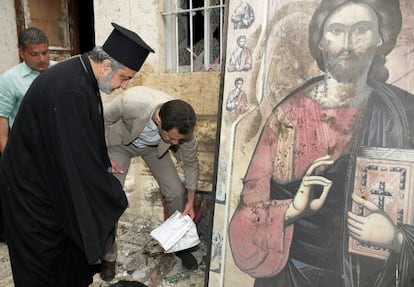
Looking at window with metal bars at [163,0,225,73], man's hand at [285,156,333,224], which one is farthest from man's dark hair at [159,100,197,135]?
window with metal bars at [163,0,225,73]

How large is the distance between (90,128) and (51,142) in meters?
0.20

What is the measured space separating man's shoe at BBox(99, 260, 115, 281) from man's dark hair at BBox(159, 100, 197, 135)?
1.22 m

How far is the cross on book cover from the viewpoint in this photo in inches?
66.3

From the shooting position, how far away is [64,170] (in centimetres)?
179

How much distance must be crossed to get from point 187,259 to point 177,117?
1.26 m

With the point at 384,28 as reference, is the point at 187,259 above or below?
below

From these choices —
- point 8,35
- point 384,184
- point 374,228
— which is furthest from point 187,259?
point 8,35

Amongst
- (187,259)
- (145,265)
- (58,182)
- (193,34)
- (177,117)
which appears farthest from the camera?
(193,34)

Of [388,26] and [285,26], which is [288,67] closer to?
[285,26]

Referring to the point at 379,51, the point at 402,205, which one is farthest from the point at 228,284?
the point at 379,51

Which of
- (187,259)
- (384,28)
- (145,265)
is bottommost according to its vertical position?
(145,265)

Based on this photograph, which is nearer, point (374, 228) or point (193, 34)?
point (374, 228)

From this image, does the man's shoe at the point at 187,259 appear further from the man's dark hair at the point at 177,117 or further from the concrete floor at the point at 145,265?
the man's dark hair at the point at 177,117

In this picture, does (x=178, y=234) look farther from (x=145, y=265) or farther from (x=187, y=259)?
(x=145, y=265)
